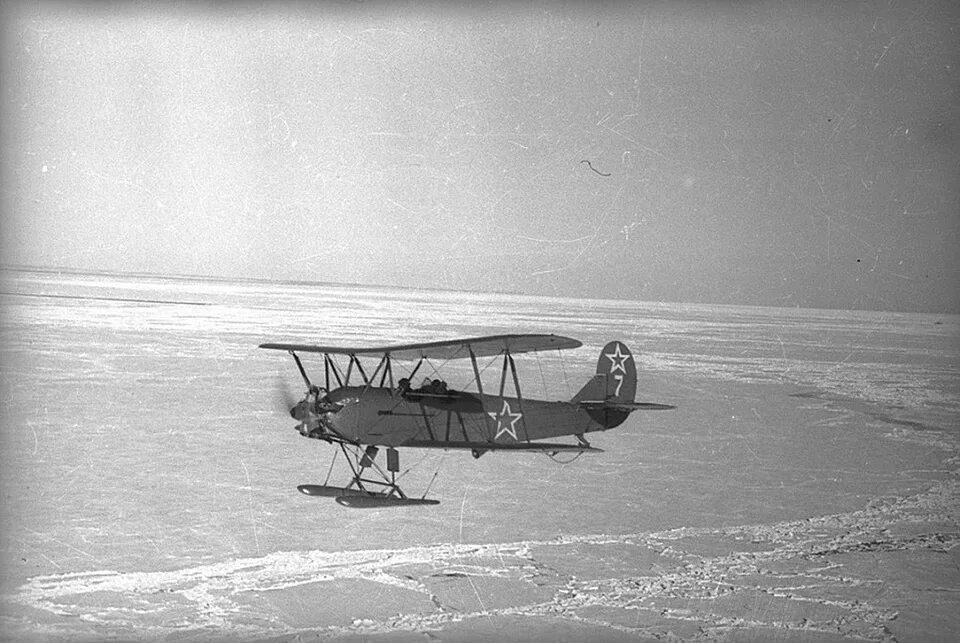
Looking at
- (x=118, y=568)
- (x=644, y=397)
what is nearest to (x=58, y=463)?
(x=118, y=568)

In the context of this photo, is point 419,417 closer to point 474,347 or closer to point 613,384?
point 474,347

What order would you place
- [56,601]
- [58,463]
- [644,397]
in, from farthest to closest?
[644,397] < [58,463] < [56,601]

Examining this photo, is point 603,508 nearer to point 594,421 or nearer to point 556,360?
point 594,421

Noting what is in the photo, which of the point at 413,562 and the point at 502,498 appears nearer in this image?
the point at 413,562

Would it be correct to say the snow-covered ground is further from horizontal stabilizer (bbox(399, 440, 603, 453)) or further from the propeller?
horizontal stabilizer (bbox(399, 440, 603, 453))

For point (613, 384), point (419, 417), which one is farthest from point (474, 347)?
→ point (613, 384)

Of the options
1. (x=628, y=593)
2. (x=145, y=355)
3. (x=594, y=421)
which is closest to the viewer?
(x=628, y=593)
